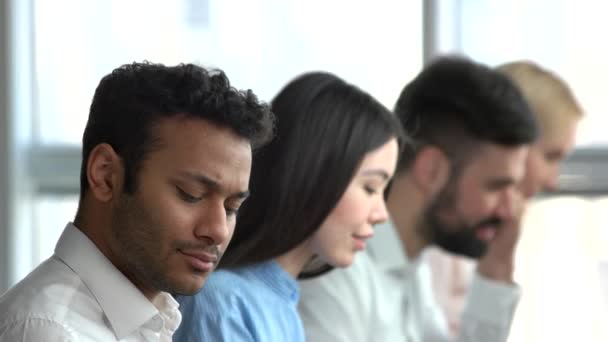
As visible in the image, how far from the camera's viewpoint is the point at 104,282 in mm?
858

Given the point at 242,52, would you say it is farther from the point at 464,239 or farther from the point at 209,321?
the point at 209,321

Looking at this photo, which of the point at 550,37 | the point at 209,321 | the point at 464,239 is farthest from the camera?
the point at 550,37

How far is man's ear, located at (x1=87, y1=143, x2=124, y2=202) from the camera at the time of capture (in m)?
0.86

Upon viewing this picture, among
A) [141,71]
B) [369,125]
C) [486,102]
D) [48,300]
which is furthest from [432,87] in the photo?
[48,300]

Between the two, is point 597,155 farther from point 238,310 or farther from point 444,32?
point 238,310

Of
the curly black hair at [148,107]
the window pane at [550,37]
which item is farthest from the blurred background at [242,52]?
the curly black hair at [148,107]

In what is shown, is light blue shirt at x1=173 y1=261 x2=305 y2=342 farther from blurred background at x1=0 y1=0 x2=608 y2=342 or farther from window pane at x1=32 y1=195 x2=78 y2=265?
window pane at x1=32 y1=195 x2=78 y2=265

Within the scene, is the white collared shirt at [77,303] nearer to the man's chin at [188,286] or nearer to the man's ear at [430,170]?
the man's chin at [188,286]

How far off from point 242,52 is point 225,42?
4 centimetres

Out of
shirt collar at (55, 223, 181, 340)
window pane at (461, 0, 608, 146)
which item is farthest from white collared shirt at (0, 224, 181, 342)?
window pane at (461, 0, 608, 146)

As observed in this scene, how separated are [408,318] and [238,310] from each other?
62 cm

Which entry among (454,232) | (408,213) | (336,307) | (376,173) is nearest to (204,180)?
(376,173)

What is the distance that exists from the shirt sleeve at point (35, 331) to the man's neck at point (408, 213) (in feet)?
3.07

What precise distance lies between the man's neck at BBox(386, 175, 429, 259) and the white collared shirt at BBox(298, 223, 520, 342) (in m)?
0.03
